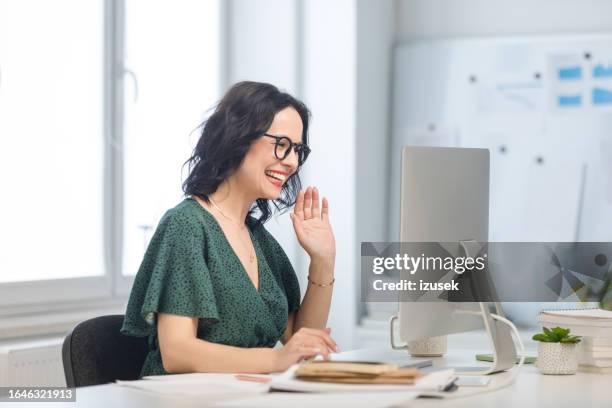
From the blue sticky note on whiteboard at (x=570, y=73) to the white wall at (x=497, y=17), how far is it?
0.62 feet

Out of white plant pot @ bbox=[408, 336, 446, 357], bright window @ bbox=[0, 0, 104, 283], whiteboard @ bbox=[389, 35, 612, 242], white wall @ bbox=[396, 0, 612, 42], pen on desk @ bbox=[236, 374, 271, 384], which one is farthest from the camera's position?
white wall @ bbox=[396, 0, 612, 42]

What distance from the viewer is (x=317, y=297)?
2316 millimetres

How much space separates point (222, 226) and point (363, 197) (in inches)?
79.4

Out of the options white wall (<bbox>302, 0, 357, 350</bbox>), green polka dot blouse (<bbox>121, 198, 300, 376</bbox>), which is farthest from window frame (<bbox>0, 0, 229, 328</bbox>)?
green polka dot blouse (<bbox>121, 198, 300, 376</bbox>)

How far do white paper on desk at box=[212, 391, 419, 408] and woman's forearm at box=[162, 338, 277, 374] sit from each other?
0.31 metres

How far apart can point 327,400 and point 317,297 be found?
2.75 ft

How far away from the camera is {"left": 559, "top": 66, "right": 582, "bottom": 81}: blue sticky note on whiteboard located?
3.98 m

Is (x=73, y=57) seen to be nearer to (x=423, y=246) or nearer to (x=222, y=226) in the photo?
(x=222, y=226)

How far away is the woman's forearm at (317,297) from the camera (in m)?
2.30

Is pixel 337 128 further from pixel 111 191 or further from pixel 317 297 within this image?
pixel 317 297

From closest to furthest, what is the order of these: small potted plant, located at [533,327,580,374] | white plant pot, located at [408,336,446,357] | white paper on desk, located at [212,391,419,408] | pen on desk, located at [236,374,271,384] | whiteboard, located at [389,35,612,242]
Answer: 1. white paper on desk, located at [212,391,419,408]
2. pen on desk, located at [236,374,271,384]
3. small potted plant, located at [533,327,580,374]
4. white plant pot, located at [408,336,446,357]
5. whiteboard, located at [389,35,612,242]

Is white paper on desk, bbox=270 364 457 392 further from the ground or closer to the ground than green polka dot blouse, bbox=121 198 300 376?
closer to the ground

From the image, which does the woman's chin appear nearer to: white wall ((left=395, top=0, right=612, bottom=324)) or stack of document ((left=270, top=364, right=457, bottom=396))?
stack of document ((left=270, top=364, right=457, bottom=396))

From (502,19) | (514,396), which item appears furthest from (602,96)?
(514,396)
